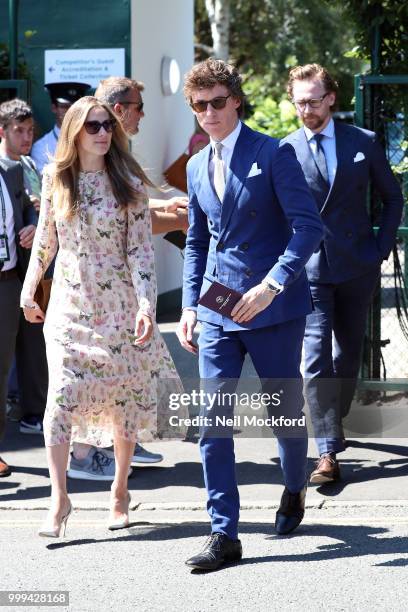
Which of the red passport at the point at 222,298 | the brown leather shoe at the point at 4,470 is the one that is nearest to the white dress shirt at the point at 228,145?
the red passport at the point at 222,298

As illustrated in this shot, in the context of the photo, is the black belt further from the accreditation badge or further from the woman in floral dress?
the woman in floral dress

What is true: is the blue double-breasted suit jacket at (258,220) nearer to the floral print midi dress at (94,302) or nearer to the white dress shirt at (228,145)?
the white dress shirt at (228,145)

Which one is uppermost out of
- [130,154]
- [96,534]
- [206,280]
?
[130,154]

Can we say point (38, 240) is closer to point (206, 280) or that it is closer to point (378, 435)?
point (206, 280)

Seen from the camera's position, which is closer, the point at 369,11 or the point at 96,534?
the point at 96,534

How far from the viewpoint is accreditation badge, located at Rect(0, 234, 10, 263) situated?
23.9 ft

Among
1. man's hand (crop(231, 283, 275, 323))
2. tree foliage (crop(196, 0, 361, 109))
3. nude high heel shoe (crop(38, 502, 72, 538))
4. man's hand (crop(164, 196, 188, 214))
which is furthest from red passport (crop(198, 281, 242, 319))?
tree foliage (crop(196, 0, 361, 109))

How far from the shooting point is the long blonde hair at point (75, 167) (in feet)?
18.7

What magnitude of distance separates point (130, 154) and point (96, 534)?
70.3 inches

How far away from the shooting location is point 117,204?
227 inches

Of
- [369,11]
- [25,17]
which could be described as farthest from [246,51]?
[369,11]

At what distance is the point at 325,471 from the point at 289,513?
3.12 ft

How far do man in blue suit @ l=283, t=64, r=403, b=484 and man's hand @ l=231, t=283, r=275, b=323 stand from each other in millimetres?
1748

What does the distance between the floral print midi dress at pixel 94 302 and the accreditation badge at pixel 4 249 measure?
4.75 ft
